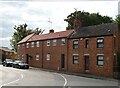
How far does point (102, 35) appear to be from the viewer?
1405 inches

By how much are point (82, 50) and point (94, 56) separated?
297 centimetres

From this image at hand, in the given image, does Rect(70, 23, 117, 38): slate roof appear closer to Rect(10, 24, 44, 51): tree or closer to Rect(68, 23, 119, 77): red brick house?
Rect(68, 23, 119, 77): red brick house

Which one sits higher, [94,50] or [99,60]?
[94,50]

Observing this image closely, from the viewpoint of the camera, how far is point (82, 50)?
39.2m

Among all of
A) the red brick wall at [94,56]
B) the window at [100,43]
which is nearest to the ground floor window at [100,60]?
the red brick wall at [94,56]

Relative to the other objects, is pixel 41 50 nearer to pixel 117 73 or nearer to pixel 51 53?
pixel 51 53

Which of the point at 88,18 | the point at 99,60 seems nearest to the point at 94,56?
the point at 99,60

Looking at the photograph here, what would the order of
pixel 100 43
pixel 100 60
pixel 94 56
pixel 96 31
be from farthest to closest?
pixel 96 31
pixel 94 56
pixel 100 43
pixel 100 60

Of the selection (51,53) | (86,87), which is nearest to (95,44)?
(51,53)

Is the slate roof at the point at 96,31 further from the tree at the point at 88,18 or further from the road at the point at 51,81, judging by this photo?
the tree at the point at 88,18

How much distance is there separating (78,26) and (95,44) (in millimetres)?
9720

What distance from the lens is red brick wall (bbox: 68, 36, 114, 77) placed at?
34281 mm

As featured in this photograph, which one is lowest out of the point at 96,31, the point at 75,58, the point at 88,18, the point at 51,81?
the point at 51,81

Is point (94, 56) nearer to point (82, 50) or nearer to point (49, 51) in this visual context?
point (82, 50)
